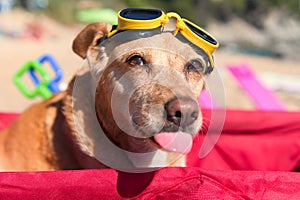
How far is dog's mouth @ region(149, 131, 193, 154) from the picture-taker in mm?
1858

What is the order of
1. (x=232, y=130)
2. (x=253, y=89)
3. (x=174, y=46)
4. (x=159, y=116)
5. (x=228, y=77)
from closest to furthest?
(x=159, y=116), (x=174, y=46), (x=232, y=130), (x=253, y=89), (x=228, y=77)

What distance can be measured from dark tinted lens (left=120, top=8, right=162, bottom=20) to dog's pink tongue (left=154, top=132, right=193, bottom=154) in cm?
52

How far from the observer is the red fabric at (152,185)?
5.27 ft

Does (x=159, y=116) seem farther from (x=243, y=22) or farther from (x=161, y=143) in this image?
(x=243, y=22)

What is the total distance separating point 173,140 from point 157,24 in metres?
0.52

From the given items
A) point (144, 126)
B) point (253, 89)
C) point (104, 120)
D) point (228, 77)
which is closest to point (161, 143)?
point (144, 126)

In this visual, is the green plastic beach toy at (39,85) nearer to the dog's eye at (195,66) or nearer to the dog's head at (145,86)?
the dog's head at (145,86)

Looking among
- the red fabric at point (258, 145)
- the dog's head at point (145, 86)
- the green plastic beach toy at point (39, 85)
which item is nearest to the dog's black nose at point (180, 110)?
the dog's head at point (145, 86)

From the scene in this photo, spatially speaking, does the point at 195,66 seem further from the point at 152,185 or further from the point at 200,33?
the point at 152,185

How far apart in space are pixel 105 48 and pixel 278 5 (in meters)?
17.8

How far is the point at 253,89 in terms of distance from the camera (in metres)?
4.85

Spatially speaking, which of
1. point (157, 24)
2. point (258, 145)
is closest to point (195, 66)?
point (157, 24)

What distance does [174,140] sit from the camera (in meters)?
1.88

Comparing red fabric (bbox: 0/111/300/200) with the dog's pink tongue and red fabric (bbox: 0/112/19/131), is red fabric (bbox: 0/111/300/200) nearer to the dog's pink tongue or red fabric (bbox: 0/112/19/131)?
the dog's pink tongue
